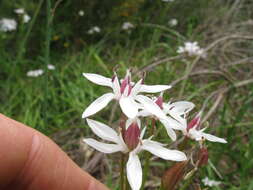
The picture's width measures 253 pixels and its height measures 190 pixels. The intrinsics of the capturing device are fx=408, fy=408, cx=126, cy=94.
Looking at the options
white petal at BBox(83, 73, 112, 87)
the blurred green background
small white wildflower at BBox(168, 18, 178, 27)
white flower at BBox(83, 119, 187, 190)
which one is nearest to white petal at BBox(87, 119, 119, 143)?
white flower at BBox(83, 119, 187, 190)

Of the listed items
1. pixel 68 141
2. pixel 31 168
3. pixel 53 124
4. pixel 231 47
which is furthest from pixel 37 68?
pixel 31 168

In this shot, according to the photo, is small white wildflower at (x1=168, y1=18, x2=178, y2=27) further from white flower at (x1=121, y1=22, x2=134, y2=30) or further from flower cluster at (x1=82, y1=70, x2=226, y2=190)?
flower cluster at (x1=82, y1=70, x2=226, y2=190)

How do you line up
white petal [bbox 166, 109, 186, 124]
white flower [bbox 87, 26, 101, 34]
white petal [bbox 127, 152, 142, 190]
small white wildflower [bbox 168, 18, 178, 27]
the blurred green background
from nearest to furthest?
white petal [bbox 127, 152, 142, 190] → white petal [bbox 166, 109, 186, 124] → the blurred green background → white flower [bbox 87, 26, 101, 34] → small white wildflower [bbox 168, 18, 178, 27]

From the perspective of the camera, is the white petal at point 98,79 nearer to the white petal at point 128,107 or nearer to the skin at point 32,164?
the white petal at point 128,107

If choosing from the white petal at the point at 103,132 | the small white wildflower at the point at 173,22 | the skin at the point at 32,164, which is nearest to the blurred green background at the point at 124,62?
the small white wildflower at the point at 173,22

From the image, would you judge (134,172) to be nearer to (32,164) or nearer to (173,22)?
(32,164)

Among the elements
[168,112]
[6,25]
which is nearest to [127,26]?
[6,25]

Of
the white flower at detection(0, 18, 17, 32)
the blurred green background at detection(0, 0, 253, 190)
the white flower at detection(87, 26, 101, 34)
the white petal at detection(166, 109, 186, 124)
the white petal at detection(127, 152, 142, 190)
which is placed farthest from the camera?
the white flower at detection(87, 26, 101, 34)
